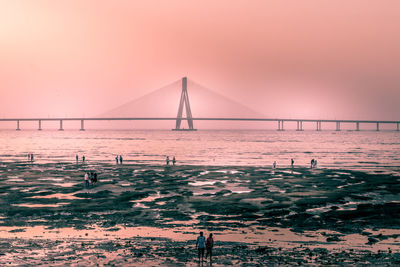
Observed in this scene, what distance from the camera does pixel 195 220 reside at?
3094 cm

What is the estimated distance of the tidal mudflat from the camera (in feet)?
74.1

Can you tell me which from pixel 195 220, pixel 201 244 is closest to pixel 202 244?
pixel 201 244

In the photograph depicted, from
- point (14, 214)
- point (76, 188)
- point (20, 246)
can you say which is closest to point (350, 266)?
point (20, 246)

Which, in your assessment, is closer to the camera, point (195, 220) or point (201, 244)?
point (201, 244)

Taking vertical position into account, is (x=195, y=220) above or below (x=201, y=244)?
below

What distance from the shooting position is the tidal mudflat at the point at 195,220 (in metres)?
22.6

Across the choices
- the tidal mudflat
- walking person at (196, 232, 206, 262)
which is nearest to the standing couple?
walking person at (196, 232, 206, 262)

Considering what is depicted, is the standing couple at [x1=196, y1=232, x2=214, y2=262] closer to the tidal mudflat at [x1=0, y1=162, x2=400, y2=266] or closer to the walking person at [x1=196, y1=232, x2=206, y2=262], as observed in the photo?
the walking person at [x1=196, y1=232, x2=206, y2=262]

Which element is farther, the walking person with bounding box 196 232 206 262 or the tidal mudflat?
the tidal mudflat

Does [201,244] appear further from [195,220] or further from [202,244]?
[195,220]

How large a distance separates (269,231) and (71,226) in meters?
11.7

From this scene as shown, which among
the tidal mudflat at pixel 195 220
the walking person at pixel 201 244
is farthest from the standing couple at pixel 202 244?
the tidal mudflat at pixel 195 220

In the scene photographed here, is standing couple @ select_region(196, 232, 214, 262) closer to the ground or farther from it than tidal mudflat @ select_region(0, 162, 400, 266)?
farther from it

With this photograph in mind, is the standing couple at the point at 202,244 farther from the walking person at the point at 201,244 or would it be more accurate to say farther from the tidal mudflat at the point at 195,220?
the tidal mudflat at the point at 195,220
